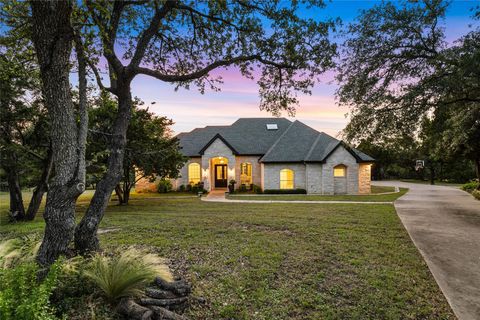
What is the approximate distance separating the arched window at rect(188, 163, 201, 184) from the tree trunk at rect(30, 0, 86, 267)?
22646mm

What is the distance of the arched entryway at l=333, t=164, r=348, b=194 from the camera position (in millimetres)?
23016

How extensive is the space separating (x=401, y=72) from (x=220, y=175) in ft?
64.3

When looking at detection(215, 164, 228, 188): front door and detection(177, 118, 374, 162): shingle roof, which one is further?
detection(215, 164, 228, 188): front door

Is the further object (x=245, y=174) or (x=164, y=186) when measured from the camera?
(x=245, y=174)

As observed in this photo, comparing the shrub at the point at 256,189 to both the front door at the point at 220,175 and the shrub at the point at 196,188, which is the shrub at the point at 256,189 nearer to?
the front door at the point at 220,175

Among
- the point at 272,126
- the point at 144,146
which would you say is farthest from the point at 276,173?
the point at 144,146

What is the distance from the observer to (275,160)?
79.9 ft

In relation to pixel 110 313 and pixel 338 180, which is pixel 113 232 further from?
pixel 338 180

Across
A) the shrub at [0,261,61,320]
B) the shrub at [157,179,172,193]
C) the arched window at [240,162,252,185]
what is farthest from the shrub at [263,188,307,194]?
the shrub at [0,261,61,320]

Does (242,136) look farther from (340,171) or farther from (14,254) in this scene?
(14,254)

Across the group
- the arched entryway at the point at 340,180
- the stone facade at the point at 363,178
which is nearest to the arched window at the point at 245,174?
the arched entryway at the point at 340,180

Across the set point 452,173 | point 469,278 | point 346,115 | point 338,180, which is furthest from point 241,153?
point 452,173

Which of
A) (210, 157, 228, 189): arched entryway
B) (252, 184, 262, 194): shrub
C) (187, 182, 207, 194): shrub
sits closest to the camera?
(252, 184, 262, 194): shrub

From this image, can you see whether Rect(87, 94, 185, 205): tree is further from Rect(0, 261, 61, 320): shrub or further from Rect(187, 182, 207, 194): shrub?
Rect(0, 261, 61, 320): shrub
